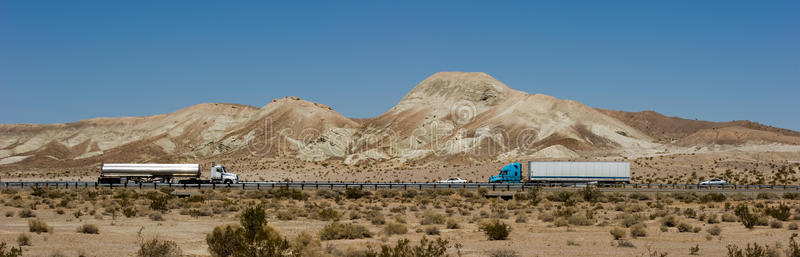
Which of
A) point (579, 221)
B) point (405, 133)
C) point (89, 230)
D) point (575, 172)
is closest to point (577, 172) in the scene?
point (575, 172)

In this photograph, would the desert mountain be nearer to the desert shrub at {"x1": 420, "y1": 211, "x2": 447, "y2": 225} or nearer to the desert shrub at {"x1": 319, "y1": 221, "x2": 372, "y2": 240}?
the desert shrub at {"x1": 420, "y1": 211, "x2": 447, "y2": 225}

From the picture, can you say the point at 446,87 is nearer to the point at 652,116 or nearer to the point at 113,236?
the point at 652,116

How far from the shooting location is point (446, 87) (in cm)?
14488

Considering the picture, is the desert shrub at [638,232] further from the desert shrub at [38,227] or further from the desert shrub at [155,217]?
the desert shrub at [38,227]

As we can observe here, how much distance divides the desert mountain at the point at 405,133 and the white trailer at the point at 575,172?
29498mm

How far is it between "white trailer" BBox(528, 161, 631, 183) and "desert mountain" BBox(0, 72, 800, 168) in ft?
96.8

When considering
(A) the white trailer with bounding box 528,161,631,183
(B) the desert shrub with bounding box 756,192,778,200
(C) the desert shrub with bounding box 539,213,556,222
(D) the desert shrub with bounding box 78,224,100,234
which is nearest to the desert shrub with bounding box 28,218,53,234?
(D) the desert shrub with bounding box 78,224,100,234

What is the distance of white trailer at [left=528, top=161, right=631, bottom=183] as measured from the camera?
6906 cm

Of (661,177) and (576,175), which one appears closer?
(576,175)

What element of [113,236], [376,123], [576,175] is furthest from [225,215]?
[376,123]

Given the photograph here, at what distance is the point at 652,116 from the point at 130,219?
14395 cm

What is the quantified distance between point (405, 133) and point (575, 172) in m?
62.3

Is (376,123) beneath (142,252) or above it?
above

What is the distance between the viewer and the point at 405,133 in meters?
130
